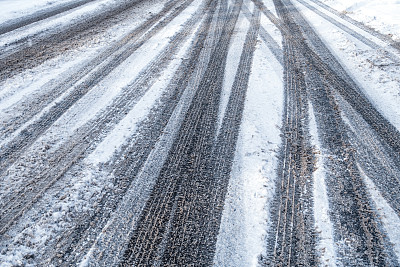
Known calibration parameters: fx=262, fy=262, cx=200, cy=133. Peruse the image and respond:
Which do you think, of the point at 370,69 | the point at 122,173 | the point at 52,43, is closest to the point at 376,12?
the point at 370,69

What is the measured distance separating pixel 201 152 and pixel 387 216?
1922mm

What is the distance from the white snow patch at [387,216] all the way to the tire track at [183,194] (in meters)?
1.52

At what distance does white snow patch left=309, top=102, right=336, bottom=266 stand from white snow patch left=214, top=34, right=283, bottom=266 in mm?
429

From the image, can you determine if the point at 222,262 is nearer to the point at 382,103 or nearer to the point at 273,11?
the point at 382,103

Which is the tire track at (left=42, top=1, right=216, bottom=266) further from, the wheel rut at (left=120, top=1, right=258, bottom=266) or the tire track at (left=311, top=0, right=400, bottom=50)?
the tire track at (left=311, top=0, right=400, bottom=50)

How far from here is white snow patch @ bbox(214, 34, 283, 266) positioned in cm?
218

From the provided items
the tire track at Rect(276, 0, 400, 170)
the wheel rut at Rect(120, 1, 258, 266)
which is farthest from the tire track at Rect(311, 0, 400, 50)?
the wheel rut at Rect(120, 1, 258, 266)

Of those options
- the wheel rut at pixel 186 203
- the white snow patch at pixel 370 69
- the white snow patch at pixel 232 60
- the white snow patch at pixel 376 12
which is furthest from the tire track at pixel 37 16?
the white snow patch at pixel 376 12

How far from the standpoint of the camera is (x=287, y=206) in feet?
8.16

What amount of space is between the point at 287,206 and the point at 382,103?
2633 mm

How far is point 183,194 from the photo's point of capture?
2627mm

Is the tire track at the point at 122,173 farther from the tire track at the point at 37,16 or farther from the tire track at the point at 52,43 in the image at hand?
the tire track at the point at 37,16

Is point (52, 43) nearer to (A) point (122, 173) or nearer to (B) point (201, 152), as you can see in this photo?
(A) point (122, 173)

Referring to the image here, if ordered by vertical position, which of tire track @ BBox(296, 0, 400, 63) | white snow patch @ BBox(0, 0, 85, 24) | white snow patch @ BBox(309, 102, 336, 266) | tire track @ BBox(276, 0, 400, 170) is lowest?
white snow patch @ BBox(309, 102, 336, 266)
